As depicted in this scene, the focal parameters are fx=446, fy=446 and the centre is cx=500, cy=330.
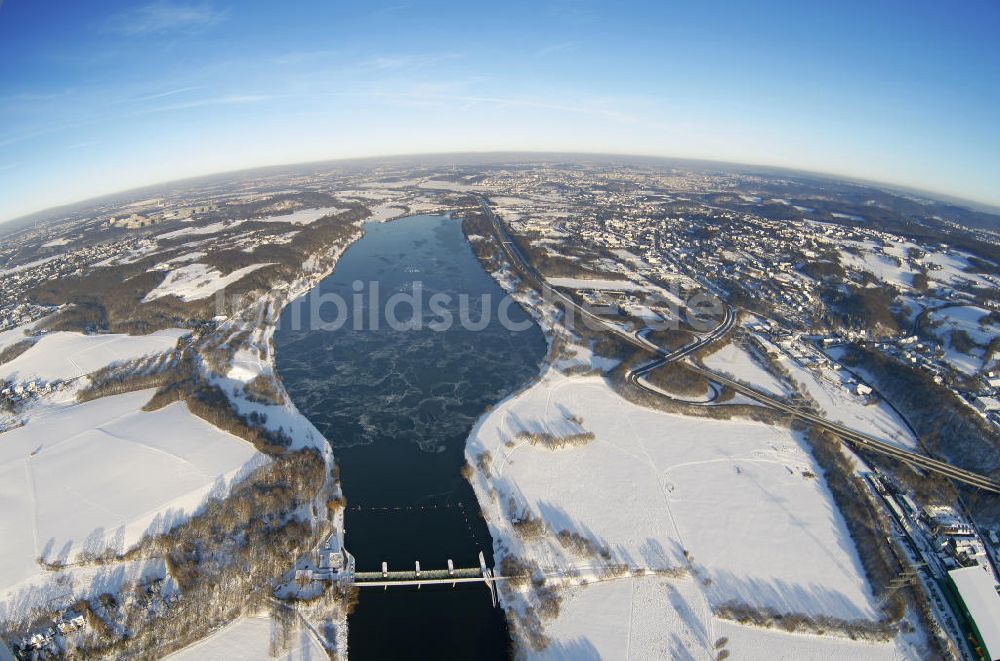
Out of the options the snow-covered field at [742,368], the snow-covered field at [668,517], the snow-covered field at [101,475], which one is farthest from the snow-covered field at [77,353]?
the snow-covered field at [742,368]

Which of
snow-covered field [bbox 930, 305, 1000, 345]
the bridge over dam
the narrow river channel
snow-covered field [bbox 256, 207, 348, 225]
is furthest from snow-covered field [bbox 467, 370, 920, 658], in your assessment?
snow-covered field [bbox 256, 207, 348, 225]

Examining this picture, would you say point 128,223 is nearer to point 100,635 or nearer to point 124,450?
point 124,450

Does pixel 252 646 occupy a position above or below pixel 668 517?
below

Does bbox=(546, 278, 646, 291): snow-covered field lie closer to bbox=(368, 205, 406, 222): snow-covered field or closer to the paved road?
the paved road

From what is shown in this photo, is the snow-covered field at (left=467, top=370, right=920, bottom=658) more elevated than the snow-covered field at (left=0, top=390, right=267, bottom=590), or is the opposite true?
the snow-covered field at (left=0, top=390, right=267, bottom=590)

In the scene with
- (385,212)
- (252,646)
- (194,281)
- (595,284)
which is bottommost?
(252,646)

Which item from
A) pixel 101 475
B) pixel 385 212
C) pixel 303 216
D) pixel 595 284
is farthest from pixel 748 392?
pixel 303 216

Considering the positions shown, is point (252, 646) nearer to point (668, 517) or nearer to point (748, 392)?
point (668, 517)
